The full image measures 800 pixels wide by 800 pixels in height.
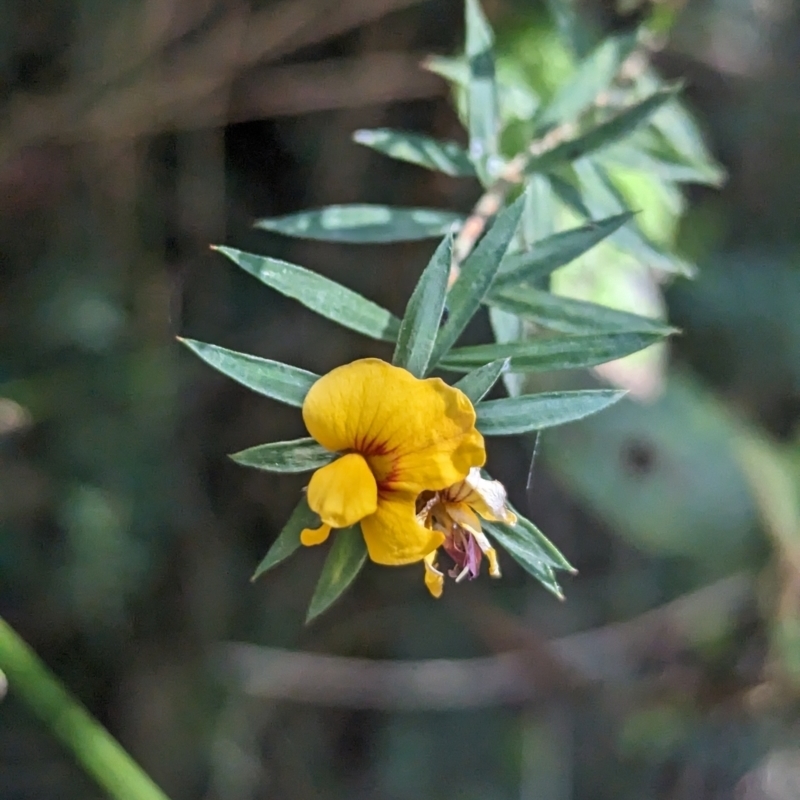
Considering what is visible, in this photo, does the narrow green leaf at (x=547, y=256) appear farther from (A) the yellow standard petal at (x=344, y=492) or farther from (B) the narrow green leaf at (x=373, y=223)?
(A) the yellow standard petal at (x=344, y=492)

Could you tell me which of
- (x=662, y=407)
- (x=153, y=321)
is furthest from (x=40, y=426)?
(x=662, y=407)

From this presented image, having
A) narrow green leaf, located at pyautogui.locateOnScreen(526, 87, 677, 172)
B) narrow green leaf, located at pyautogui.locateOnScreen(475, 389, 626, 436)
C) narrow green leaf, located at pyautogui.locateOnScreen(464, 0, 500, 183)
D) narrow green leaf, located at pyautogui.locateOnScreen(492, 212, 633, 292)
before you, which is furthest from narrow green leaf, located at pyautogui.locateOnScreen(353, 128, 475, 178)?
narrow green leaf, located at pyautogui.locateOnScreen(475, 389, 626, 436)

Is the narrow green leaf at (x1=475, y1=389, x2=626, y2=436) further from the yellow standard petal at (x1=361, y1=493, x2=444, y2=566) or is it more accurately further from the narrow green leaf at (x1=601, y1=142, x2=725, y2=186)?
the narrow green leaf at (x1=601, y1=142, x2=725, y2=186)

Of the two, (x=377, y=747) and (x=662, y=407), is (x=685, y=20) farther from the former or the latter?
(x=377, y=747)

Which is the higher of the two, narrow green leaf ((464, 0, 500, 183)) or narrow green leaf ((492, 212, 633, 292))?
narrow green leaf ((464, 0, 500, 183))

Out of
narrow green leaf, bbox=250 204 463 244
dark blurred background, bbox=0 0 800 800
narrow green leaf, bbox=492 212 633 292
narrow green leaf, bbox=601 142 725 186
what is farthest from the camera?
dark blurred background, bbox=0 0 800 800

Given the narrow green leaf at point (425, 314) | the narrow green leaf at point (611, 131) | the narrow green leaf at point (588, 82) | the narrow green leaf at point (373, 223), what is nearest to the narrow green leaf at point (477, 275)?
the narrow green leaf at point (425, 314)
